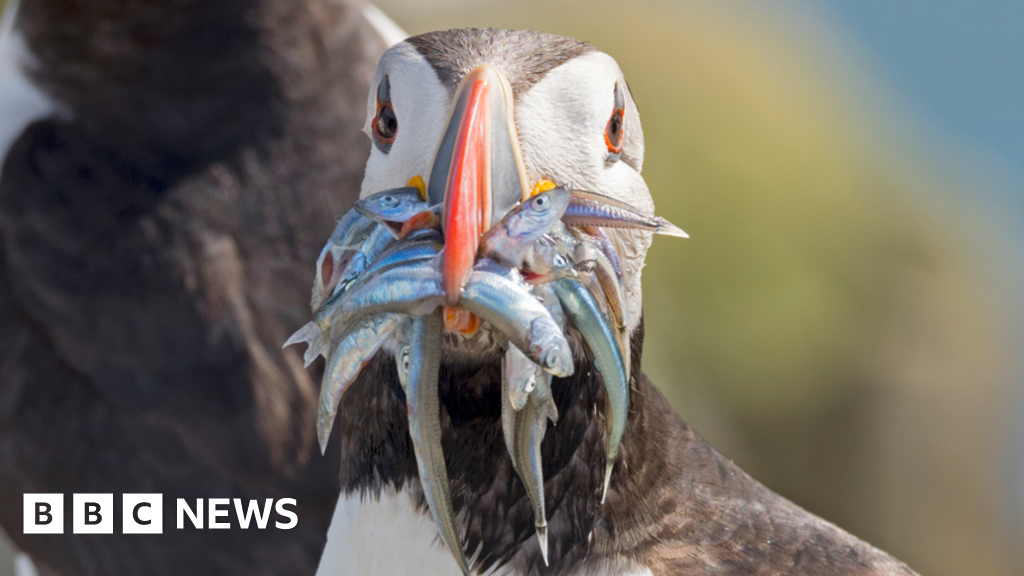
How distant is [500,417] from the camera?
1.73 meters

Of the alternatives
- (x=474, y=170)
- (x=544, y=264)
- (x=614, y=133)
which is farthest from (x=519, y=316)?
(x=614, y=133)

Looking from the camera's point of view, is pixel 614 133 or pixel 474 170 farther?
Answer: pixel 614 133

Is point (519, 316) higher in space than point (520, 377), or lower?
higher

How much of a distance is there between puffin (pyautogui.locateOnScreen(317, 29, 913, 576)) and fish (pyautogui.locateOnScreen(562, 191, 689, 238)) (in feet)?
0.21

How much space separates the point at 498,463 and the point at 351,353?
423mm

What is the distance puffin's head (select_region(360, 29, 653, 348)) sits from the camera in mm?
1403

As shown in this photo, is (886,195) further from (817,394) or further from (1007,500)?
(1007,500)

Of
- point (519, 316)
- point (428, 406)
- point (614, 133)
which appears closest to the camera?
point (519, 316)

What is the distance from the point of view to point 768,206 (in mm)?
6375

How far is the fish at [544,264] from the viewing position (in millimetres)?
1402

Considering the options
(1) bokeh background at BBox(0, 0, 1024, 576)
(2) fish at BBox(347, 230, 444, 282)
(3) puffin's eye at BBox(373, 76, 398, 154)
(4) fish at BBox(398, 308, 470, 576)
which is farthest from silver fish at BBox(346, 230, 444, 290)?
(1) bokeh background at BBox(0, 0, 1024, 576)

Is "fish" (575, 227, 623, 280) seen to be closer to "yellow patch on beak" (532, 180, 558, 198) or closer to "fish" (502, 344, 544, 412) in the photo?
"yellow patch on beak" (532, 180, 558, 198)

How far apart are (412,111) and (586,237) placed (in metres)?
0.36

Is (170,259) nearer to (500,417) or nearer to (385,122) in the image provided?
(385,122)
